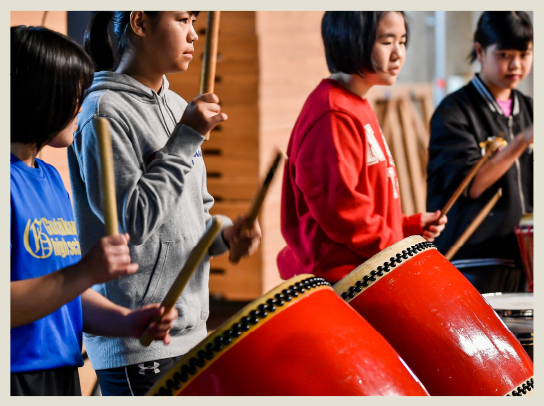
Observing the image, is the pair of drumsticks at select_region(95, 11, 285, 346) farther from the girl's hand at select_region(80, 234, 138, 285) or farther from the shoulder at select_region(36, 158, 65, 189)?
the shoulder at select_region(36, 158, 65, 189)

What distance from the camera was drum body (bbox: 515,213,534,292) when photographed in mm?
2064

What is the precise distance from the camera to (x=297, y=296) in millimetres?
980

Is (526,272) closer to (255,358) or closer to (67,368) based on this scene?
(255,358)

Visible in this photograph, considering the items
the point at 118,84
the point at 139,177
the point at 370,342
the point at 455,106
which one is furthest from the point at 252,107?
the point at 370,342

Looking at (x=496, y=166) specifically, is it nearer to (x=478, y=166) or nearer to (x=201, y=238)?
(x=478, y=166)

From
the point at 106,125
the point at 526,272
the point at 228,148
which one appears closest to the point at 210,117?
the point at 106,125

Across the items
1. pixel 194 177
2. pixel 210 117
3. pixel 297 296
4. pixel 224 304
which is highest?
pixel 210 117

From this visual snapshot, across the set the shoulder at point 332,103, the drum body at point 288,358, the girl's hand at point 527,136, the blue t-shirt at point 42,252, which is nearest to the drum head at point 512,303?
the girl's hand at point 527,136

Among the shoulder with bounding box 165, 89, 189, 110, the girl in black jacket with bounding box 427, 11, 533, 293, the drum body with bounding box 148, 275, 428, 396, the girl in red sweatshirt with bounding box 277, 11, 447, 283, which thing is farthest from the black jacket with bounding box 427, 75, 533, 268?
the drum body with bounding box 148, 275, 428, 396

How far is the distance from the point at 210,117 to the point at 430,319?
537 millimetres

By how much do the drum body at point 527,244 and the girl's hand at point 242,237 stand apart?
4.02 ft

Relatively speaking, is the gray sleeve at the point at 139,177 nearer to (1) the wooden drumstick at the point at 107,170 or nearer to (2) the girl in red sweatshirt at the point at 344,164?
(1) the wooden drumstick at the point at 107,170

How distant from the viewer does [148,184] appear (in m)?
1.03

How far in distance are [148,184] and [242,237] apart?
0.66ft
